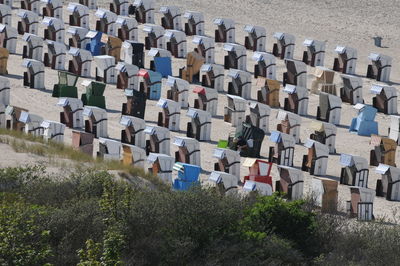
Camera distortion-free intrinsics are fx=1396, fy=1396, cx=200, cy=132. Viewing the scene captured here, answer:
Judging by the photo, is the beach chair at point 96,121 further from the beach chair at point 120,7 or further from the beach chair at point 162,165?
the beach chair at point 120,7

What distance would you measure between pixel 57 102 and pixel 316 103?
24.2ft

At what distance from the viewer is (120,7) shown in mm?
45156

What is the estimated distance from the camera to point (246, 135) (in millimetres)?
30984

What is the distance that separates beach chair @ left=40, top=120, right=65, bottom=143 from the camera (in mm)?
28984

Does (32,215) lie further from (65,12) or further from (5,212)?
(65,12)

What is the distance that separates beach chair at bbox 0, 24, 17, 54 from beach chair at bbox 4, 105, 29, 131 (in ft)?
26.9

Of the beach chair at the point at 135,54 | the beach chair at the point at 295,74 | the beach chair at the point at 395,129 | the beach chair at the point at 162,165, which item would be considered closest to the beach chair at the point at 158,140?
the beach chair at the point at 162,165

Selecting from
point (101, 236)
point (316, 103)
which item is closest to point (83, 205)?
point (101, 236)

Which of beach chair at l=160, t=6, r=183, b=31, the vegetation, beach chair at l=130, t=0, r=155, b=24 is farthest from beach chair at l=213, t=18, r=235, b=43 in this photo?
the vegetation

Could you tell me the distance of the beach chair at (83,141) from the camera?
2828 cm

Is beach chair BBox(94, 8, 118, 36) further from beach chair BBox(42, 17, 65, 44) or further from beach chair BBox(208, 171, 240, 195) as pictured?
beach chair BBox(208, 171, 240, 195)

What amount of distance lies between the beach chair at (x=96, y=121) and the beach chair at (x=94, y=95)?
1827mm

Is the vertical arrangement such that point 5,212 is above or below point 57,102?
above

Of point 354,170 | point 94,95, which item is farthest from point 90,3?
point 354,170
